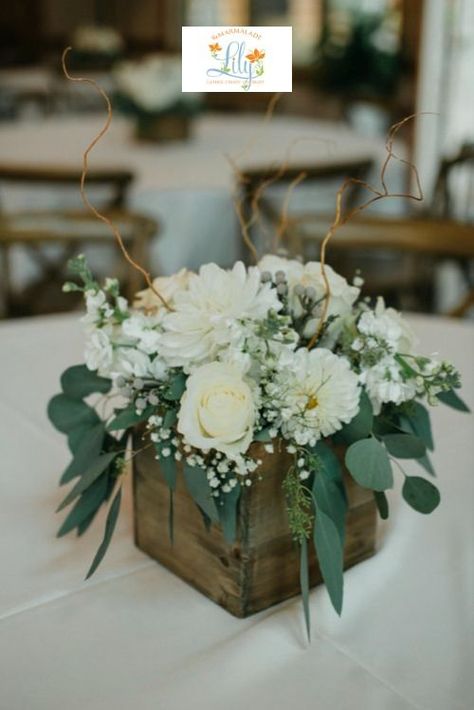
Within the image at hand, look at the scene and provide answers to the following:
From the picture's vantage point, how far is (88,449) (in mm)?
973

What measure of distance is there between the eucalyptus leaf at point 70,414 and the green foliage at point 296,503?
26 cm

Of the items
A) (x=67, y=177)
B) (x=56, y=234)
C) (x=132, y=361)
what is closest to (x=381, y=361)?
(x=132, y=361)

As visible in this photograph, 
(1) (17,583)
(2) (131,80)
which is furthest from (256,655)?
(2) (131,80)

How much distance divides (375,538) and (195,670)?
0.91ft

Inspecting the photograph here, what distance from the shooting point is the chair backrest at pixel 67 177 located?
2.79 metres

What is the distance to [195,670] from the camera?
2.72 feet

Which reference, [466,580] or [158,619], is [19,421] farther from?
[466,580]

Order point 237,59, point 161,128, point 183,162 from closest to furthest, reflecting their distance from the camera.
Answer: point 237,59
point 183,162
point 161,128

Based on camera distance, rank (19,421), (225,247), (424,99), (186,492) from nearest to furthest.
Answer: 1. (186,492)
2. (19,421)
3. (225,247)
4. (424,99)

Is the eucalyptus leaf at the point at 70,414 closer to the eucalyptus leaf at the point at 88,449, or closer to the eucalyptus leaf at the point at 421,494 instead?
the eucalyptus leaf at the point at 88,449

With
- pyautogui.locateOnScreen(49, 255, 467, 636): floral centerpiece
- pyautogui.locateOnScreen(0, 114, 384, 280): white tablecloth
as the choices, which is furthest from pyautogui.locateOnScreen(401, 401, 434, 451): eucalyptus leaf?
pyautogui.locateOnScreen(0, 114, 384, 280): white tablecloth

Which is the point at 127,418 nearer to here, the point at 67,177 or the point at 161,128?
the point at 67,177

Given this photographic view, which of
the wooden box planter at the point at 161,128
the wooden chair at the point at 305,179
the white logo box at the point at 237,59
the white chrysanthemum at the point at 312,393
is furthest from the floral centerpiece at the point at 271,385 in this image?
the wooden box planter at the point at 161,128

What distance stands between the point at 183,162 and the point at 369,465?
281 cm
